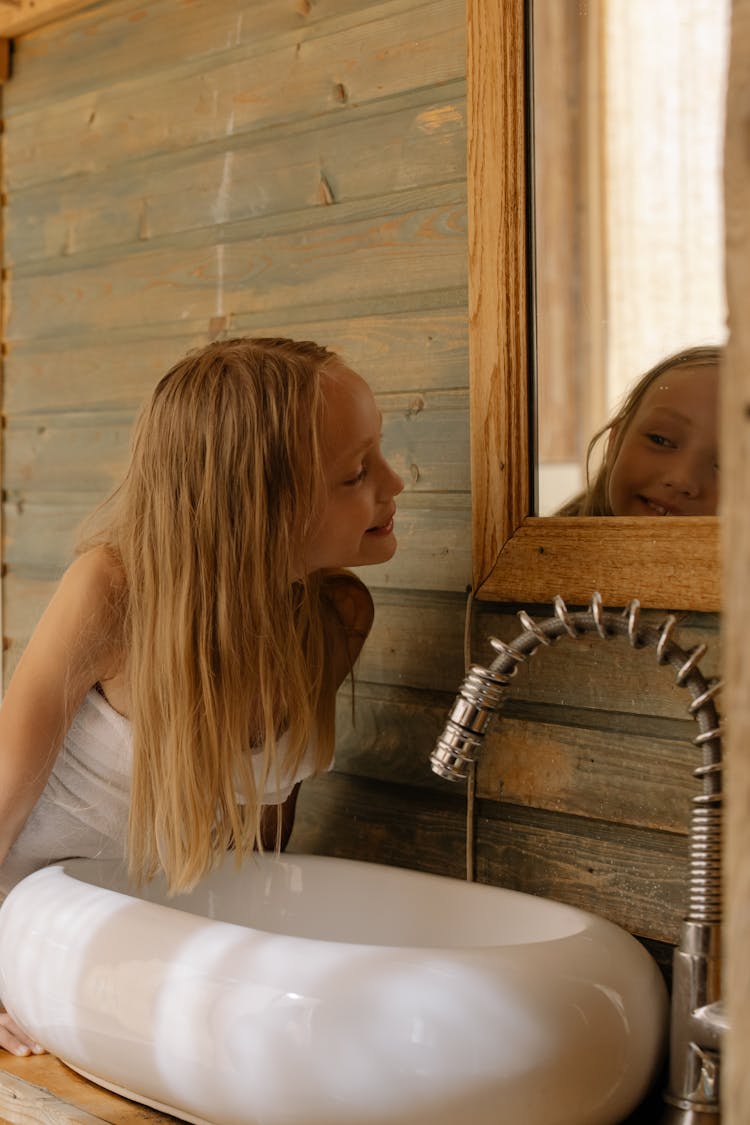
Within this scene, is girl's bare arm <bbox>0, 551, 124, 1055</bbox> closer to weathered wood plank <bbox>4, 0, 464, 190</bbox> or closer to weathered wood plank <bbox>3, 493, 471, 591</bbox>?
weathered wood plank <bbox>3, 493, 471, 591</bbox>

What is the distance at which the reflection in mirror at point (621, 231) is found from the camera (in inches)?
46.9

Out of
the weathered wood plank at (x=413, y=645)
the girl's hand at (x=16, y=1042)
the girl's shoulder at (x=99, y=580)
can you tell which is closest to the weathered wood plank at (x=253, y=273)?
the weathered wood plank at (x=413, y=645)

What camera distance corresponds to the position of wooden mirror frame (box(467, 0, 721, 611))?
130cm

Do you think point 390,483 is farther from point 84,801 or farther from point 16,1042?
point 16,1042

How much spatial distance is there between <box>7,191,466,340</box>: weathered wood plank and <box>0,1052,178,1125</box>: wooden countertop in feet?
2.96

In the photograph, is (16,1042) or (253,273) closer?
(16,1042)

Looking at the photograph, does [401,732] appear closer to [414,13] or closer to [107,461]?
[107,461]

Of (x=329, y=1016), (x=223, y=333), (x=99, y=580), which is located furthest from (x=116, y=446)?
(x=329, y=1016)

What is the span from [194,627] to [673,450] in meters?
0.50

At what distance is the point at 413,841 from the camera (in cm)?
149

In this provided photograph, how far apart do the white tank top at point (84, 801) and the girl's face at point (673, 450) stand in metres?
0.47

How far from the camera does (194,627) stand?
4.21 ft

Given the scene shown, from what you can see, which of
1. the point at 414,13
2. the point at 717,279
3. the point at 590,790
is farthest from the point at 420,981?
the point at 414,13

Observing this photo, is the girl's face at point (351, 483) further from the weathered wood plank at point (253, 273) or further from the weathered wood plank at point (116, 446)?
the weathered wood plank at point (253, 273)
